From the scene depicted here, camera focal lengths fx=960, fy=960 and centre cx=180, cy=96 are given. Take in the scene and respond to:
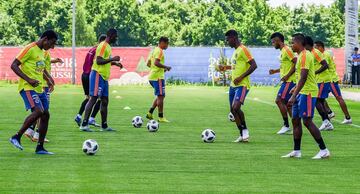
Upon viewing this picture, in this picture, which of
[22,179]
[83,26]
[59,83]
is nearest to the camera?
[22,179]

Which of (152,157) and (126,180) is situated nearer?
(126,180)

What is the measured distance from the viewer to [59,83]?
5872 centimetres

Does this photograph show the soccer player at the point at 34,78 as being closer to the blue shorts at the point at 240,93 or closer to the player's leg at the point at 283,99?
the blue shorts at the point at 240,93

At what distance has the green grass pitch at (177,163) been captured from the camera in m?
12.1

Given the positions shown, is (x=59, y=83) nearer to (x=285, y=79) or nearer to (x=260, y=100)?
(x=260, y=100)

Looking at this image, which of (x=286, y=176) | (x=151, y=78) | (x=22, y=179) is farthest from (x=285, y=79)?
(x=22, y=179)

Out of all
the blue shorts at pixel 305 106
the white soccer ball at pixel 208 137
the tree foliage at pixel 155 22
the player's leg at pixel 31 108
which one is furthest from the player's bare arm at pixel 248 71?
the tree foliage at pixel 155 22

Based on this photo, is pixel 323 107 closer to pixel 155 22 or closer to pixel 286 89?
pixel 286 89

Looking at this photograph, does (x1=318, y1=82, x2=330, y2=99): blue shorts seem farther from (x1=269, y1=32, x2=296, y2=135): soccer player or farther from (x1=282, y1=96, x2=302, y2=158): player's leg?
(x1=282, y1=96, x2=302, y2=158): player's leg

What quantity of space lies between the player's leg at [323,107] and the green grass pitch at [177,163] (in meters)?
0.54

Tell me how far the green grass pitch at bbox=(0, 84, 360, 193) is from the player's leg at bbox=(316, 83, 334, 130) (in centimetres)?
54

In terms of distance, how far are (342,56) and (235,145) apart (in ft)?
141

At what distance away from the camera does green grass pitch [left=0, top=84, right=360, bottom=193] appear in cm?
1209

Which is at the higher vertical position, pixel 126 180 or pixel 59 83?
pixel 126 180
